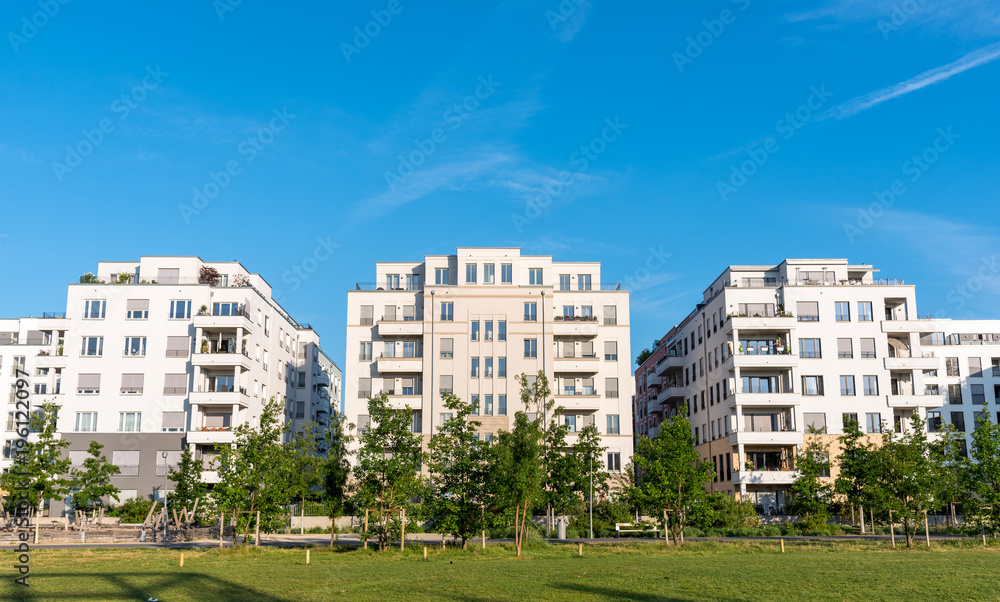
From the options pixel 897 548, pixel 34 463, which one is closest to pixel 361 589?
pixel 897 548

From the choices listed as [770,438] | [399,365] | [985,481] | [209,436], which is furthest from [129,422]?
[985,481]

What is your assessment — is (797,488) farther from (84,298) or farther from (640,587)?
(84,298)

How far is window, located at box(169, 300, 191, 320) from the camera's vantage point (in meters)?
74.8

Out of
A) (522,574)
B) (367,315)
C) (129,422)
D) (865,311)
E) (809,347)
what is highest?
(367,315)

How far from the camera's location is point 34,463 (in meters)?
54.1

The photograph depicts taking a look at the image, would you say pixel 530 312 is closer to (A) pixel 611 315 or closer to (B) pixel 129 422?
(A) pixel 611 315

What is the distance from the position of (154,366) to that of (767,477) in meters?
Answer: 55.5

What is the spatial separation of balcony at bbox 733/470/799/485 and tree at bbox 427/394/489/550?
122 ft

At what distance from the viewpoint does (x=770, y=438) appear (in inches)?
2864

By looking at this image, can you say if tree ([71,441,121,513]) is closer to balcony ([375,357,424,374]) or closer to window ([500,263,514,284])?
balcony ([375,357,424,374])

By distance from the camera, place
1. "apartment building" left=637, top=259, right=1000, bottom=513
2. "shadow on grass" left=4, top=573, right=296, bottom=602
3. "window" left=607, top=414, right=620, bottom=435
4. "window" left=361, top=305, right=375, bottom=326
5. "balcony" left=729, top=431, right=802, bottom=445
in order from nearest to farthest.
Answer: "shadow on grass" left=4, top=573, right=296, bottom=602
"balcony" left=729, top=431, right=802, bottom=445
"apartment building" left=637, top=259, right=1000, bottom=513
"window" left=607, top=414, right=620, bottom=435
"window" left=361, top=305, right=375, bottom=326

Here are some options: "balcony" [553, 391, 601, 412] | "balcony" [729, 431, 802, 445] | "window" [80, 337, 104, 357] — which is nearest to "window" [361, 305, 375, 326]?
"balcony" [553, 391, 601, 412]

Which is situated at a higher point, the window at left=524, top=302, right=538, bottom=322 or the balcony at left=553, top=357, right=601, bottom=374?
the window at left=524, top=302, right=538, bottom=322

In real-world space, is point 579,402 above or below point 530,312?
below
